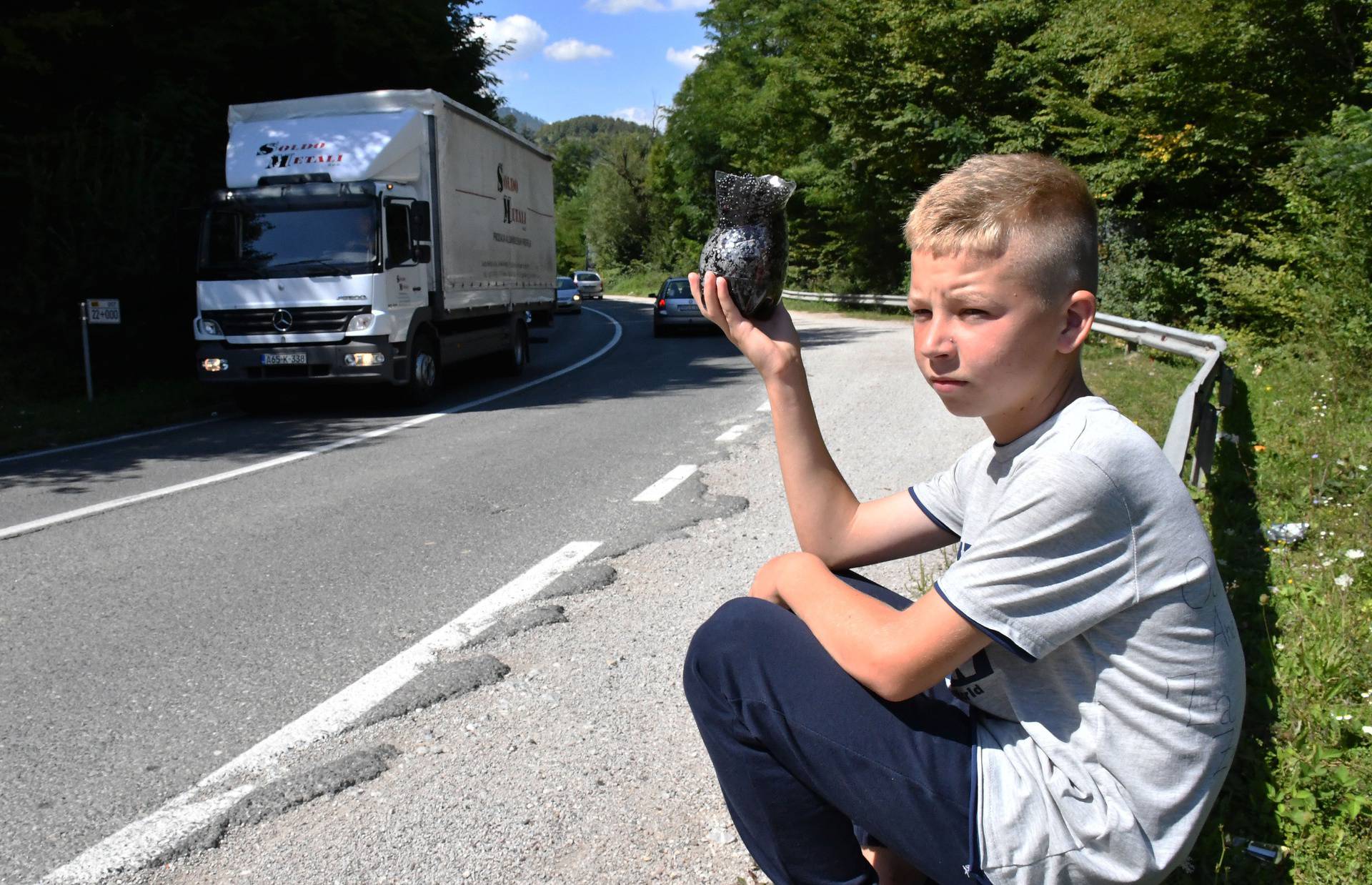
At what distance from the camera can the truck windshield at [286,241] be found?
12094mm

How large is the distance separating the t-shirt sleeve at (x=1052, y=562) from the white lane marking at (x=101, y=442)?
10.3 m

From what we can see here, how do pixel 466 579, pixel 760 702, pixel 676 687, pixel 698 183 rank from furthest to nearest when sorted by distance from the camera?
pixel 698 183 → pixel 466 579 → pixel 676 687 → pixel 760 702

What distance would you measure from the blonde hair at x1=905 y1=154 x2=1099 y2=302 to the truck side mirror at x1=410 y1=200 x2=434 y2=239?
1123 centimetres

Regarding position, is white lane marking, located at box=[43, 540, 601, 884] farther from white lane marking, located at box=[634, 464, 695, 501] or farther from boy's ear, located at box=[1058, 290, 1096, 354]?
boy's ear, located at box=[1058, 290, 1096, 354]

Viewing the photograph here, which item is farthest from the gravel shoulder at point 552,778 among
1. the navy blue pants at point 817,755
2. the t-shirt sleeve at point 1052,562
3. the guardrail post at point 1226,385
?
the guardrail post at point 1226,385

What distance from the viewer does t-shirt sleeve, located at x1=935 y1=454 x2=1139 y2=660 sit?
1.67 m

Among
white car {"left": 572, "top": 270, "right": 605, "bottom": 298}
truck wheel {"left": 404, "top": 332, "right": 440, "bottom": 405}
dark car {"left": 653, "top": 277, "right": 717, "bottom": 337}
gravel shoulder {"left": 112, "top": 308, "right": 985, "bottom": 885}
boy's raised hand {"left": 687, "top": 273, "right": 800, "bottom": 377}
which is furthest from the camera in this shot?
white car {"left": 572, "top": 270, "right": 605, "bottom": 298}

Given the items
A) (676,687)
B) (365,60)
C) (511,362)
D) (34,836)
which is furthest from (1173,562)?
(365,60)

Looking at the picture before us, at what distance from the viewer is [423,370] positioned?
13000 millimetres

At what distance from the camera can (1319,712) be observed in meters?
2.99

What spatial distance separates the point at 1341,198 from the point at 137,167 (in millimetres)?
15058

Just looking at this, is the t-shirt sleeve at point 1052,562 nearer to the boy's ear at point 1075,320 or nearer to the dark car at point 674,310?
the boy's ear at point 1075,320

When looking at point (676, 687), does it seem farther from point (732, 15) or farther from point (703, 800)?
point (732, 15)

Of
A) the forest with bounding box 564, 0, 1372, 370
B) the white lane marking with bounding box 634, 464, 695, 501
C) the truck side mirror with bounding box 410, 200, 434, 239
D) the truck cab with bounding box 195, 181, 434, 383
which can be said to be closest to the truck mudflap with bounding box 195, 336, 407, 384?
the truck cab with bounding box 195, 181, 434, 383
